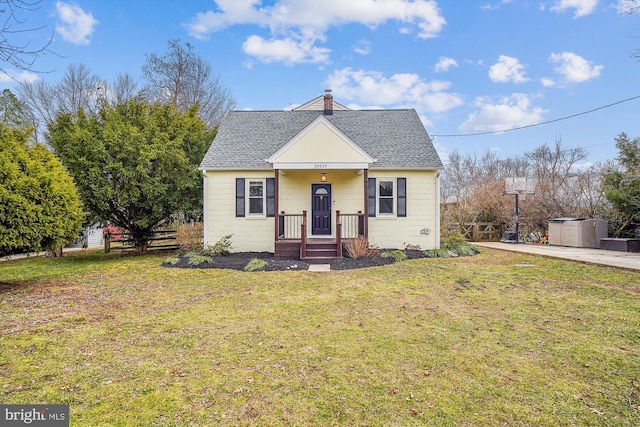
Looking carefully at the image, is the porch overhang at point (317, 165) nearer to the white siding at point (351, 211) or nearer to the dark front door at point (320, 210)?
the white siding at point (351, 211)

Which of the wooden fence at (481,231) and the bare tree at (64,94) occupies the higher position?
the bare tree at (64,94)

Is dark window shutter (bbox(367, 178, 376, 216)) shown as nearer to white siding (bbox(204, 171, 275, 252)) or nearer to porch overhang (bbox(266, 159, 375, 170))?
porch overhang (bbox(266, 159, 375, 170))

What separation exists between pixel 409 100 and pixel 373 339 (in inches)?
830

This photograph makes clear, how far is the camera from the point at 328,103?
1502 cm

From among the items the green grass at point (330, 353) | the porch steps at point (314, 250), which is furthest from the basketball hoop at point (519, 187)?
the porch steps at point (314, 250)

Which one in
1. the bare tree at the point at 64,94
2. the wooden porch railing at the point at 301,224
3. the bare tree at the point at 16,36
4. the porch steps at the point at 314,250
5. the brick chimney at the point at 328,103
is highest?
the bare tree at the point at 64,94

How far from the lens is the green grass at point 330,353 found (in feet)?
8.86

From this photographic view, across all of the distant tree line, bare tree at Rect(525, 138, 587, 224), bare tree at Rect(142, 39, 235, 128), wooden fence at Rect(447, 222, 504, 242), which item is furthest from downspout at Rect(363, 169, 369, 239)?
bare tree at Rect(142, 39, 235, 128)

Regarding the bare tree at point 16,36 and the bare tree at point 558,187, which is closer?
the bare tree at point 16,36

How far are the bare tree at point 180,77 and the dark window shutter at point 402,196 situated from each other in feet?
55.5

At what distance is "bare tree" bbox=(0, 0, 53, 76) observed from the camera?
3.98 metres

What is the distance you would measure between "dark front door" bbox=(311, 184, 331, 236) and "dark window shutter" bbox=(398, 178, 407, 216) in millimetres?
2657

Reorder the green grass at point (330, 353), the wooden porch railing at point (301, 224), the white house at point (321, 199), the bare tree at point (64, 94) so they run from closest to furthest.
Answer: the green grass at point (330, 353), the wooden porch railing at point (301, 224), the white house at point (321, 199), the bare tree at point (64, 94)

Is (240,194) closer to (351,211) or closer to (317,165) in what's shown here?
(317,165)
